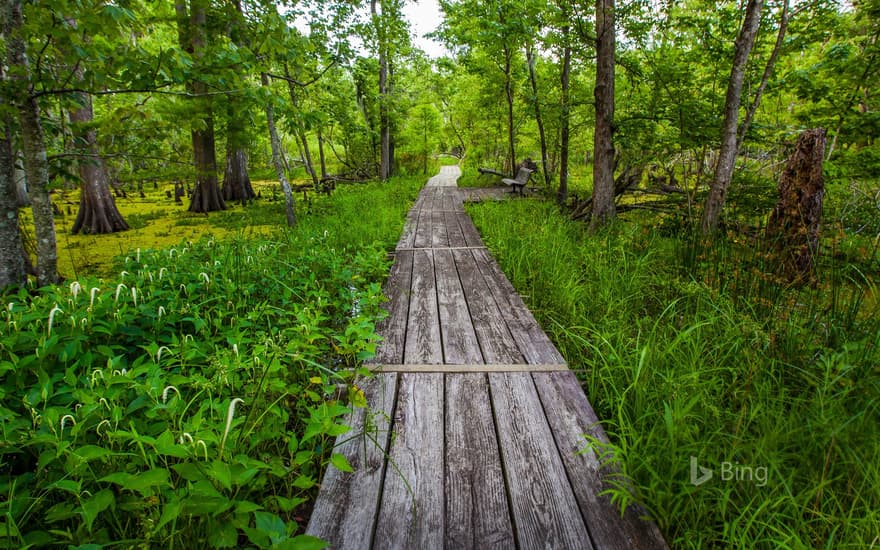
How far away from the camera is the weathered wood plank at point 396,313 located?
2563 mm

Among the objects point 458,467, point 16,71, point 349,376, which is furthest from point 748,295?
point 16,71

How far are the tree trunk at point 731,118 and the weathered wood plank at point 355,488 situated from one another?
4.31 metres

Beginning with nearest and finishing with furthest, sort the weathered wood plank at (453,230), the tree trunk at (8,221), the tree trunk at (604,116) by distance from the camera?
the tree trunk at (8,221) < the tree trunk at (604,116) < the weathered wood plank at (453,230)

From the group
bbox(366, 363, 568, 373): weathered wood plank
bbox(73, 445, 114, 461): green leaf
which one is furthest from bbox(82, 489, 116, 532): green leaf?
bbox(366, 363, 568, 373): weathered wood plank

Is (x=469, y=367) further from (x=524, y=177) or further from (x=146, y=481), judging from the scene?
(x=524, y=177)

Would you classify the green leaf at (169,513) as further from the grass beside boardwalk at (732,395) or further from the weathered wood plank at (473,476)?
the grass beside boardwalk at (732,395)

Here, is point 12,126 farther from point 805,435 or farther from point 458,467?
point 805,435

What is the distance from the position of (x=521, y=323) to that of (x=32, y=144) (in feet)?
13.6

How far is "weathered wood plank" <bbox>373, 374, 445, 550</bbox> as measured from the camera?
4.36 ft

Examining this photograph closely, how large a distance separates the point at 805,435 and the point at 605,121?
514 centimetres

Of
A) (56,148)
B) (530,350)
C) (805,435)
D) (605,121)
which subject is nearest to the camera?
(805,435)

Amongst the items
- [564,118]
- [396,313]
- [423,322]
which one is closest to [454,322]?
[423,322]

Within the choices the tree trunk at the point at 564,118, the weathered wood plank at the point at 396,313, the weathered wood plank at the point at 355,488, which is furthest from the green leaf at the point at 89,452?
the tree trunk at the point at 564,118

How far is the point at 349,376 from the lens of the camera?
85.5 inches
